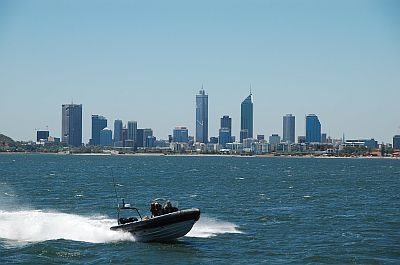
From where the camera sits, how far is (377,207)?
191ft

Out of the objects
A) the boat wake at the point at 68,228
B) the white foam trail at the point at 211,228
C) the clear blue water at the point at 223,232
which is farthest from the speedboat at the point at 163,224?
the white foam trail at the point at 211,228

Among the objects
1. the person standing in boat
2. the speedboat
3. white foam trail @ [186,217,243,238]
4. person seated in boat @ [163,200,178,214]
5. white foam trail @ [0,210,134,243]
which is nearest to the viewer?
the speedboat

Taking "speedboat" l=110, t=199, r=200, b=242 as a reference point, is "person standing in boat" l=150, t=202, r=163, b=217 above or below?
above

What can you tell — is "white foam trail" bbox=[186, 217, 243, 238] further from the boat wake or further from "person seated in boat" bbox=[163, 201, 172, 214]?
"person seated in boat" bbox=[163, 201, 172, 214]

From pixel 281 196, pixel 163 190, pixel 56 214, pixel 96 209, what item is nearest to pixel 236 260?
pixel 56 214

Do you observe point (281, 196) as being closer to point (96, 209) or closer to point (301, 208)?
point (301, 208)

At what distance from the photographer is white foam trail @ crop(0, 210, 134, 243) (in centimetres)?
3878

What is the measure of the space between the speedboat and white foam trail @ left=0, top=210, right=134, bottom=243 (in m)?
0.69

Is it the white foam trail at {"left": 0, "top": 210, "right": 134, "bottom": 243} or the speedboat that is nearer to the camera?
the speedboat

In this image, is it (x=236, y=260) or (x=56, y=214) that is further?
(x=56, y=214)

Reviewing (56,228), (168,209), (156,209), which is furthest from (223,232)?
(56,228)

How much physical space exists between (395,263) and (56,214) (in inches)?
1022

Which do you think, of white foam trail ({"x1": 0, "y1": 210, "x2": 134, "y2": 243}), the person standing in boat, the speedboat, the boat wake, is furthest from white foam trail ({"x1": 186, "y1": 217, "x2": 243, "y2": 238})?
white foam trail ({"x1": 0, "y1": 210, "x2": 134, "y2": 243})

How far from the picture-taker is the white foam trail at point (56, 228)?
38781 mm
